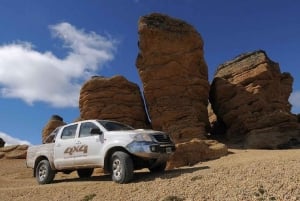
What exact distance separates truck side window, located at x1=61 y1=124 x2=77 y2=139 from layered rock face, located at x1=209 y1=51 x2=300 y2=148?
1204cm

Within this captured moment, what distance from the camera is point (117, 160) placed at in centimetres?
1195

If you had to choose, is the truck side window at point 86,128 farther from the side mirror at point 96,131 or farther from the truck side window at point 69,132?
the side mirror at point 96,131

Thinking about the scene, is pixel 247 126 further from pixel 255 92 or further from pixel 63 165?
pixel 63 165

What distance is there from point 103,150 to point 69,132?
2.37m

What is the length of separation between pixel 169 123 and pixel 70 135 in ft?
38.7

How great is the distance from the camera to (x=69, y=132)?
46.9ft

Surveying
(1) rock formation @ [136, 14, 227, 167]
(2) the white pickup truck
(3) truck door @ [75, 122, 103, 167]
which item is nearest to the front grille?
(2) the white pickup truck

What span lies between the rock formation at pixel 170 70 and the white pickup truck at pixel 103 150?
460 inches

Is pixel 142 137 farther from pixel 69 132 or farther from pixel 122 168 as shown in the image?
pixel 69 132

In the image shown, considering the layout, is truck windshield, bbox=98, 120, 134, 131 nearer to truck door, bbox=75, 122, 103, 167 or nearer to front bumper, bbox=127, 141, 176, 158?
truck door, bbox=75, 122, 103, 167

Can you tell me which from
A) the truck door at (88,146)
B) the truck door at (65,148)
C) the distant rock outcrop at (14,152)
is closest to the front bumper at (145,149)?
the truck door at (88,146)

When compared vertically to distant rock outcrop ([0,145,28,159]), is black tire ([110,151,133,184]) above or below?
below

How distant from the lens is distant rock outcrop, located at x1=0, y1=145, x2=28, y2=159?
3266 centimetres

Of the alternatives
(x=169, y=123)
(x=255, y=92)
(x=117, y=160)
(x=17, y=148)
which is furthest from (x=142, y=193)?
(x=17, y=148)
